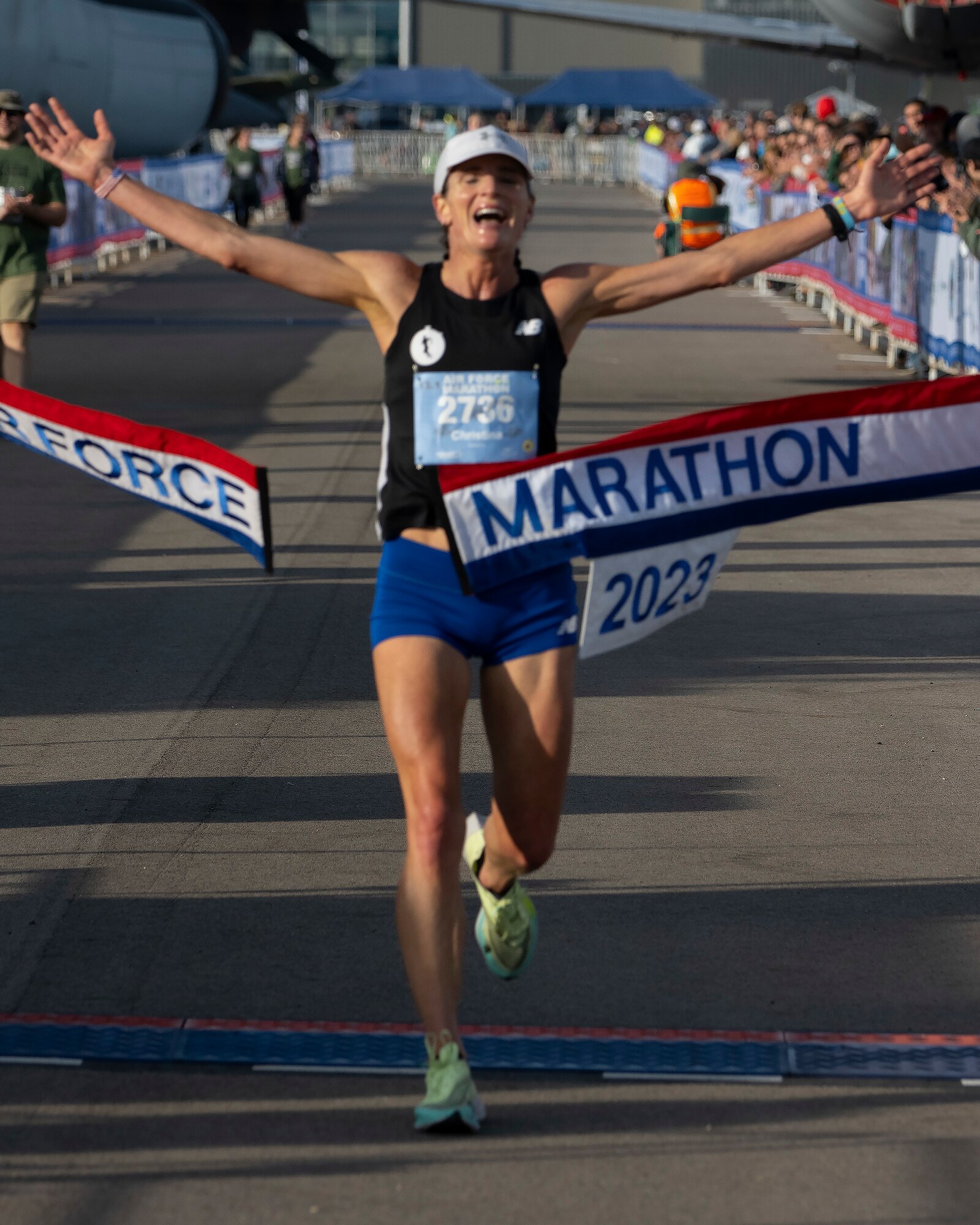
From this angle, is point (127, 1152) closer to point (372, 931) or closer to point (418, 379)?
point (372, 931)

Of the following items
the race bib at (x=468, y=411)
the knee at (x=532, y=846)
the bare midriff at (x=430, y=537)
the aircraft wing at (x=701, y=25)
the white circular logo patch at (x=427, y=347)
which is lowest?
the aircraft wing at (x=701, y=25)

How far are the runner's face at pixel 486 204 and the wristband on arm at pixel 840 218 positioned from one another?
0.81m

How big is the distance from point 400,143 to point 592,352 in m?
52.4

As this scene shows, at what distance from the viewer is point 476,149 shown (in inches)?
169

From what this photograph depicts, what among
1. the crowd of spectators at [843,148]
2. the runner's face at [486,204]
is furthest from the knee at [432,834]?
the crowd of spectators at [843,148]

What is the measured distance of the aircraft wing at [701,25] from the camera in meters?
38.0

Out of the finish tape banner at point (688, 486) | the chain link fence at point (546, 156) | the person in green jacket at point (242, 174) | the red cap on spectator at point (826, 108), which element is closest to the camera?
the finish tape banner at point (688, 486)

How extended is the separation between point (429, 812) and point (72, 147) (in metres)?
2.07

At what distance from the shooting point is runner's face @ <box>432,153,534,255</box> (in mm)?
4277

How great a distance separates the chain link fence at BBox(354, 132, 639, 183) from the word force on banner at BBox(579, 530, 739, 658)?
57.1 meters

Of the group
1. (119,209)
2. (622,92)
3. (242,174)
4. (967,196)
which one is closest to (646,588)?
(967,196)

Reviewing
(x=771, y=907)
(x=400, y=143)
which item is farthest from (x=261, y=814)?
(x=400, y=143)

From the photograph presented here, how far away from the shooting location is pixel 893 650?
8.50 m

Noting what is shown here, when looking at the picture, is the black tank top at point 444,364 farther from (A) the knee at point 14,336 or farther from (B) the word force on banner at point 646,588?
(A) the knee at point 14,336
